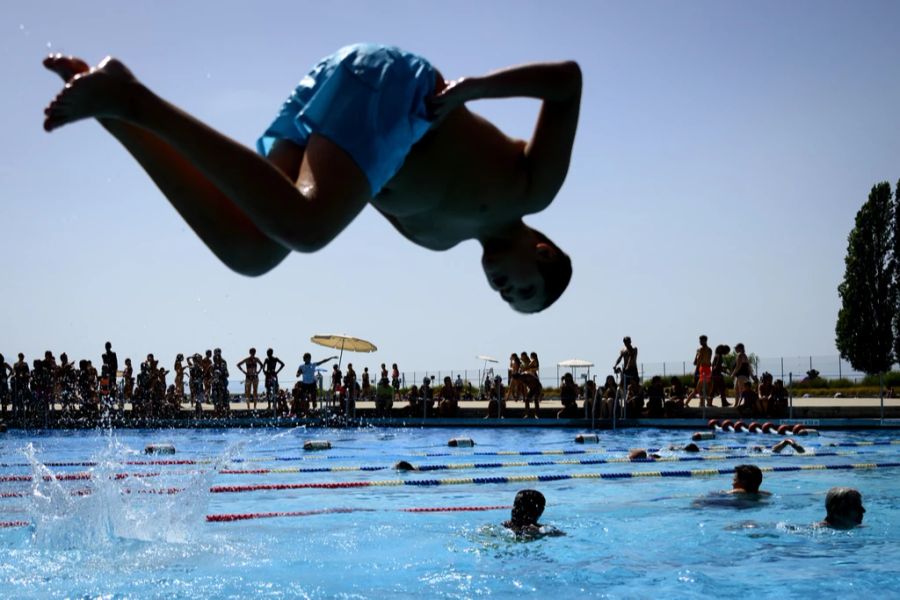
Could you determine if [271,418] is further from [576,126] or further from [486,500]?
[576,126]

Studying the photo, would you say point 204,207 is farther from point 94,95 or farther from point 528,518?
point 528,518

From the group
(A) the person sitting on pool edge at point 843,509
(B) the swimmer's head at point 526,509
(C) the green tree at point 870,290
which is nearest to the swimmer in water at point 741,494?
(A) the person sitting on pool edge at point 843,509

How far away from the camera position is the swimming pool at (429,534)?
602 cm

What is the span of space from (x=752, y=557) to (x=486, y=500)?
3.18m

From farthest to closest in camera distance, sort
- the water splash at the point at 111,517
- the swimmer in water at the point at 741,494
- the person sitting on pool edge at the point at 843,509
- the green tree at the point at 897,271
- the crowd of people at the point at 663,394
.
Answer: the green tree at the point at 897,271 < the crowd of people at the point at 663,394 < the swimmer in water at the point at 741,494 < the person sitting on pool edge at the point at 843,509 < the water splash at the point at 111,517

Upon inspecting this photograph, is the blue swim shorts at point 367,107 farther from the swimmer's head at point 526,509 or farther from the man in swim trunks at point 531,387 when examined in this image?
the man in swim trunks at point 531,387

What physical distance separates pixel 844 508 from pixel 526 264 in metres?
5.71

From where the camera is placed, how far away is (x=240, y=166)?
2375 millimetres

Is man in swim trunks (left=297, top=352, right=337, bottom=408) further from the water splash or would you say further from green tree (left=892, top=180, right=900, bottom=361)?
green tree (left=892, top=180, right=900, bottom=361)

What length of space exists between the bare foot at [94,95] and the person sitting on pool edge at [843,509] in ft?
22.4

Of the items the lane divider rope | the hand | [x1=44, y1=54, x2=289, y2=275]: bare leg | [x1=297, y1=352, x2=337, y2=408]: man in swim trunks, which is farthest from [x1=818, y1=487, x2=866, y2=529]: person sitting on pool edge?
[x1=297, y1=352, x2=337, y2=408]: man in swim trunks

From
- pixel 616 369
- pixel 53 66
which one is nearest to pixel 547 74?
pixel 53 66

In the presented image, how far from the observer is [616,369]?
61.7 ft

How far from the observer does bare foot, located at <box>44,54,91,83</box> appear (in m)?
2.36
